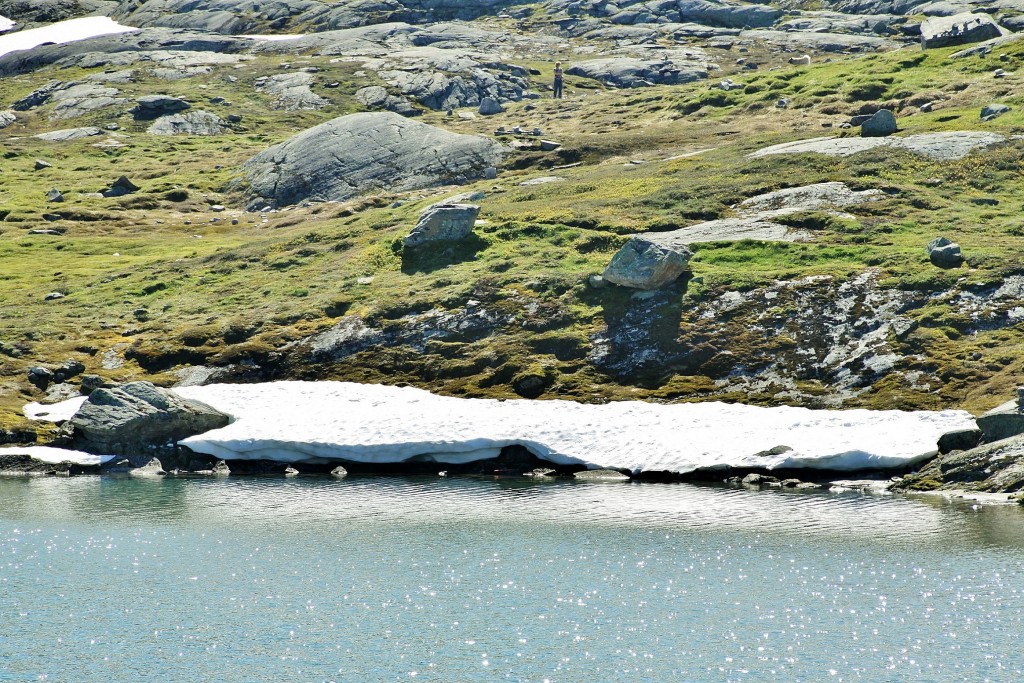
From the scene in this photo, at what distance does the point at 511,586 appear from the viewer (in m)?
30.0

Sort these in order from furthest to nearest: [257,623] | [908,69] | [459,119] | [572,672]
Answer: [459,119] < [908,69] < [257,623] < [572,672]

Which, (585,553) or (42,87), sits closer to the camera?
(585,553)

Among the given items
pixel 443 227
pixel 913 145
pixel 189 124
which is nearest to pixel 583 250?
pixel 443 227

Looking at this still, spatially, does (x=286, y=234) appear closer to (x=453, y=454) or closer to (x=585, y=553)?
(x=453, y=454)

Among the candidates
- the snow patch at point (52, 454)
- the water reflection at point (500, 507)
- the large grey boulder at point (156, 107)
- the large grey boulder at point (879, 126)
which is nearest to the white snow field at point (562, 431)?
the water reflection at point (500, 507)

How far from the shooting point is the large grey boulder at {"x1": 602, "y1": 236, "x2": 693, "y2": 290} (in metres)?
58.8

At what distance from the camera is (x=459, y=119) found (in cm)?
14975

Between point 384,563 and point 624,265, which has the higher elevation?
point 624,265

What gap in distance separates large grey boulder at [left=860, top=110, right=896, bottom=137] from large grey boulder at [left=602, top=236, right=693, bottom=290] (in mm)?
30621

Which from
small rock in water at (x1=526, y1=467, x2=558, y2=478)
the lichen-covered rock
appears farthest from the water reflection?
the lichen-covered rock

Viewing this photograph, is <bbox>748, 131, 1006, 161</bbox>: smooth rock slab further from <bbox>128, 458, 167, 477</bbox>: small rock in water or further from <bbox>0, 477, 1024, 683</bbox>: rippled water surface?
<bbox>128, 458, 167, 477</bbox>: small rock in water

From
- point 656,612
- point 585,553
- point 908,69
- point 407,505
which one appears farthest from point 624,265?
point 908,69

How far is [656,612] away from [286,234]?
2482 inches

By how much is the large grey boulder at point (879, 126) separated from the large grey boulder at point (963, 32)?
45.2 meters
